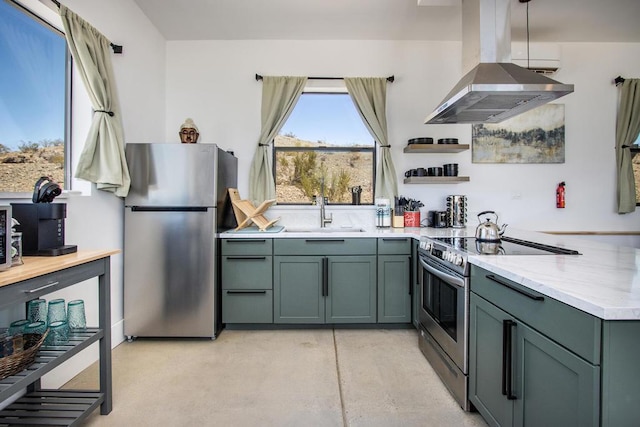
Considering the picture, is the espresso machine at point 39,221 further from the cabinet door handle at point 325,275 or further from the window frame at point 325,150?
the window frame at point 325,150

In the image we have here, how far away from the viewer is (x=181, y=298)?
9.61ft

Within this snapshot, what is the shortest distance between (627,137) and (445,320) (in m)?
3.38

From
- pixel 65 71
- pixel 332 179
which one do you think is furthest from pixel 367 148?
pixel 65 71

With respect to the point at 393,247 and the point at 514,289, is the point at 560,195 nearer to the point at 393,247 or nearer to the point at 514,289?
the point at 393,247

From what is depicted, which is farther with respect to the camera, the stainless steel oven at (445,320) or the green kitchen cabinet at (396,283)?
the green kitchen cabinet at (396,283)

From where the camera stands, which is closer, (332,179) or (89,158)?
(89,158)

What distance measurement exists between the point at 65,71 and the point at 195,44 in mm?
1660

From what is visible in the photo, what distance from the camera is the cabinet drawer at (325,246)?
3127mm

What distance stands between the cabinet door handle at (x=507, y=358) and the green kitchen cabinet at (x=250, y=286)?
2.05 metres

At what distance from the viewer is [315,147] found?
12.6 feet

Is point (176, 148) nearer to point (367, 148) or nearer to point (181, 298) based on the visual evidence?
point (181, 298)

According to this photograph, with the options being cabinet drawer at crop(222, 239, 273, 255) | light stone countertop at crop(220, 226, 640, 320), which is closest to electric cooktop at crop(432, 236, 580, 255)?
light stone countertop at crop(220, 226, 640, 320)

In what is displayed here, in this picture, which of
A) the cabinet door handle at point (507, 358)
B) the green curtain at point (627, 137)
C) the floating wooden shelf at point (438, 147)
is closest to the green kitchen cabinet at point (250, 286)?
the floating wooden shelf at point (438, 147)

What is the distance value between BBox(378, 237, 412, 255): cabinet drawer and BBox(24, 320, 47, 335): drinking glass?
95.6 inches
